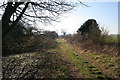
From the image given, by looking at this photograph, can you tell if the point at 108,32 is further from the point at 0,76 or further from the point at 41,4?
the point at 0,76

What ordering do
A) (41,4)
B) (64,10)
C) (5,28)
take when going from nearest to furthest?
(5,28) → (41,4) → (64,10)

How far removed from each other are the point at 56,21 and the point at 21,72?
4.23 meters

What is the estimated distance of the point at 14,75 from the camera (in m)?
4.85

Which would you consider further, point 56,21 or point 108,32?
point 108,32

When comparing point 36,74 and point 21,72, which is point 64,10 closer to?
point 36,74

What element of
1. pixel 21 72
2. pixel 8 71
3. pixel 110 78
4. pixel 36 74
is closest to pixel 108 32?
pixel 110 78

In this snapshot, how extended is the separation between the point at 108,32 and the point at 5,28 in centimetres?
1377

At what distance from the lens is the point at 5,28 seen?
3211 mm

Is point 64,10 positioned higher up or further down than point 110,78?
higher up

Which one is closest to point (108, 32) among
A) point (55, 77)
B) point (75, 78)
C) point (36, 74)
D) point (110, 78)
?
point (110, 78)

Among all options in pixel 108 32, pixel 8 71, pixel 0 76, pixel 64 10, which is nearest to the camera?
pixel 64 10

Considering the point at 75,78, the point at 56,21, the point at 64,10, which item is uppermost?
the point at 64,10

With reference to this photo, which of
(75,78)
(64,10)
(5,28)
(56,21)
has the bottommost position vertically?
(75,78)

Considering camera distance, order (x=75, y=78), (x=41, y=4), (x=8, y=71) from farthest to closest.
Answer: (x=8, y=71)
(x=75, y=78)
(x=41, y=4)
